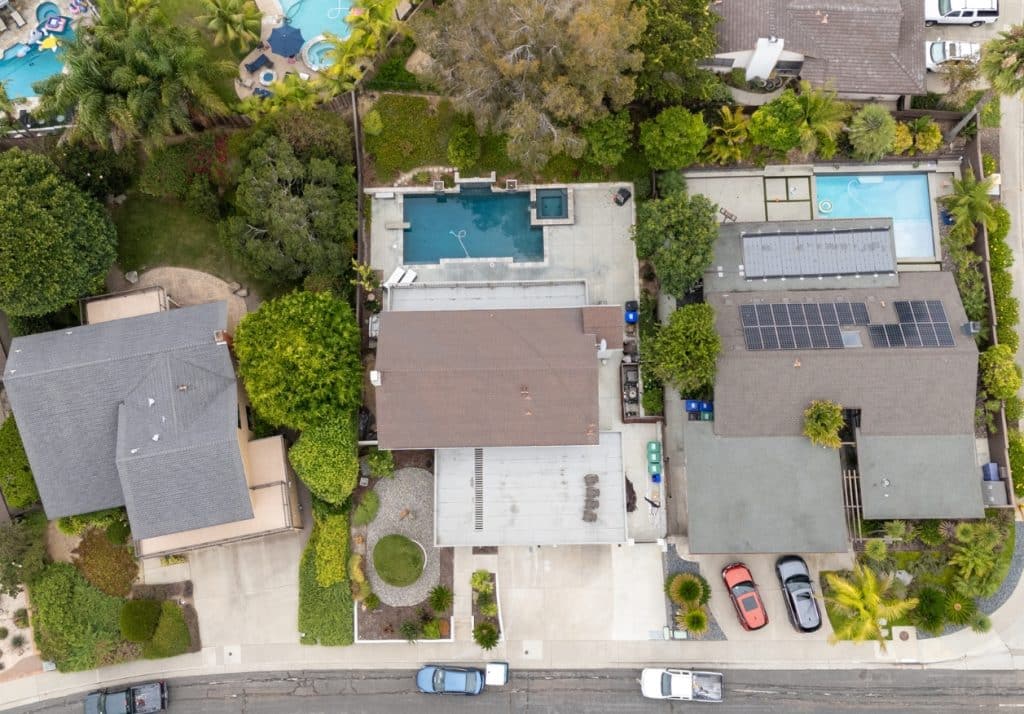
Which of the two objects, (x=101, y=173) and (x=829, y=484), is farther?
(x=101, y=173)

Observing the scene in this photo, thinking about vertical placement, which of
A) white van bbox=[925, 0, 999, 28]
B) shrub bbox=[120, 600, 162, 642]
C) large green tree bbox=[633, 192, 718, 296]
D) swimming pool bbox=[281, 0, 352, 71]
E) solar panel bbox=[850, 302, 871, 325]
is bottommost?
shrub bbox=[120, 600, 162, 642]

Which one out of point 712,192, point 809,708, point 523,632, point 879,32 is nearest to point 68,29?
point 712,192

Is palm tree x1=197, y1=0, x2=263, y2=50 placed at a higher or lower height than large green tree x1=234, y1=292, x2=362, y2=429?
higher

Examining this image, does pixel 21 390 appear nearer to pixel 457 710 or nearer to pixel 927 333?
pixel 457 710

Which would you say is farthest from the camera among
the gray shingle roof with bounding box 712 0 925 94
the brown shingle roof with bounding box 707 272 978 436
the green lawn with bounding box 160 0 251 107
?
the green lawn with bounding box 160 0 251 107

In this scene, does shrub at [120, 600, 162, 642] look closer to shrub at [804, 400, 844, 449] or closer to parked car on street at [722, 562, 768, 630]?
parked car on street at [722, 562, 768, 630]

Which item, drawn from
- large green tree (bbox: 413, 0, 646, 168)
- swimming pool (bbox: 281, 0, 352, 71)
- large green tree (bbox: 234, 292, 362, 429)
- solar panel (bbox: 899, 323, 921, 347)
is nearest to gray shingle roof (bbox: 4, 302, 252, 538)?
large green tree (bbox: 234, 292, 362, 429)

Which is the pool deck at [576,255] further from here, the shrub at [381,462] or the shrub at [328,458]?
the shrub at [381,462]
